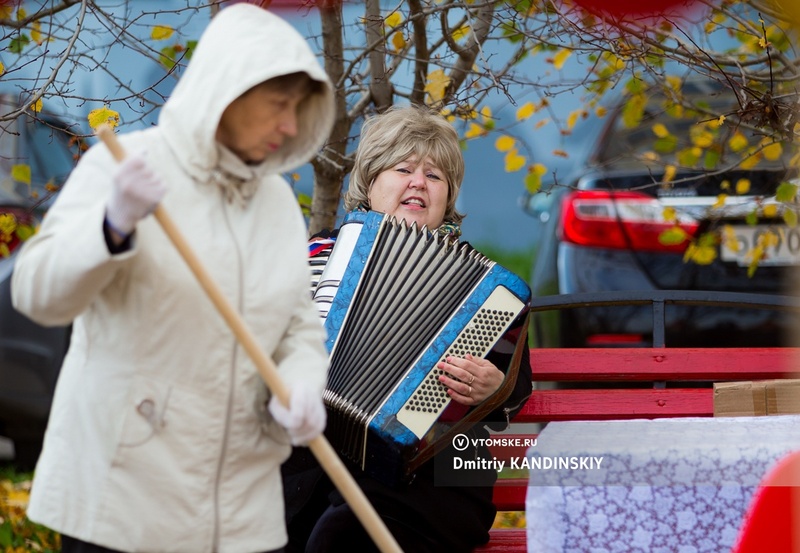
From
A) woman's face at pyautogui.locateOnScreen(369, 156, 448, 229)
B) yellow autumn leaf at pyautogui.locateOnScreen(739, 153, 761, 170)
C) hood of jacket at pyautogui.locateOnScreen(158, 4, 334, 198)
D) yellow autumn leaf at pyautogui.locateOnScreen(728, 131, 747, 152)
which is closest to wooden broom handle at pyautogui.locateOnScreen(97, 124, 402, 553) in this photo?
hood of jacket at pyautogui.locateOnScreen(158, 4, 334, 198)

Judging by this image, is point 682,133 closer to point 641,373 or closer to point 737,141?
point 737,141

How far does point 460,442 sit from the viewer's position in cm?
320

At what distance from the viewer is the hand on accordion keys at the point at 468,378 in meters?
3.08

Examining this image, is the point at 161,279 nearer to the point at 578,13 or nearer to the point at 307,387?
the point at 307,387

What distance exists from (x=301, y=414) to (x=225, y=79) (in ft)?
1.97

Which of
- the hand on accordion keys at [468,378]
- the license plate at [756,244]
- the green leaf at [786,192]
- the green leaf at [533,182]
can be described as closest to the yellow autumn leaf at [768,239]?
the license plate at [756,244]

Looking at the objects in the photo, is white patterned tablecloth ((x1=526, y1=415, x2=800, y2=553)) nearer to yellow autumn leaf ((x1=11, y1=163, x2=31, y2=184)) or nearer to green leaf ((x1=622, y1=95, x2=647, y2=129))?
green leaf ((x1=622, y1=95, x2=647, y2=129))

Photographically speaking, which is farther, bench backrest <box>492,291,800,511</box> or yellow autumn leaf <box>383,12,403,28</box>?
yellow autumn leaf <box>383,12,403,28</box>

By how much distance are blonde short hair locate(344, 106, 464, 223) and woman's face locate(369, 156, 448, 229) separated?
0.02 meters

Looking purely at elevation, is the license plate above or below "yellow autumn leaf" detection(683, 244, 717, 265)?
above

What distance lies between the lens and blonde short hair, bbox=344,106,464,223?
3.57 meters

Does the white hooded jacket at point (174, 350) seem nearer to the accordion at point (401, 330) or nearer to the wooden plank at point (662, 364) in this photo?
the accordion at point (401, 330)

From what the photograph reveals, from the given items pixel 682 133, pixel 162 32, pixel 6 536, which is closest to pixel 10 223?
pixel 162 32

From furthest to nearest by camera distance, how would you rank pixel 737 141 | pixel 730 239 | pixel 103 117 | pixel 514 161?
pixel 730 239
pixel 737 141
pixel 514 161
pixel 103 117
